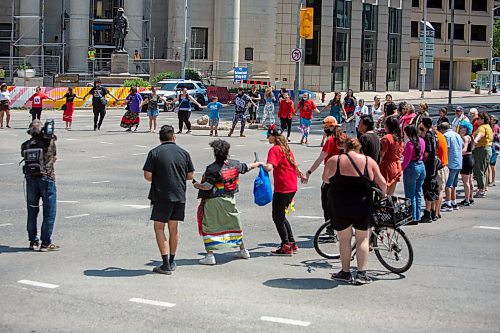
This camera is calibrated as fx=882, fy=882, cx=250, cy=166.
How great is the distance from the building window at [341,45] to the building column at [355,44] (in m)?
0.33

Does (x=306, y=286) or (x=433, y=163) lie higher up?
(x=433, y=163)

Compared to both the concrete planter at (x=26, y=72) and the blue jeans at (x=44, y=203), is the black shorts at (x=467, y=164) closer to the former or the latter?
the blue jeans at (x=44, y=203)

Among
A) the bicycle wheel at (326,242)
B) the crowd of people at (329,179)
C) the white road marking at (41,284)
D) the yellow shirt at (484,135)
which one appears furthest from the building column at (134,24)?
the white road marking at (41,284)

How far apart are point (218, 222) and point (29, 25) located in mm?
51921

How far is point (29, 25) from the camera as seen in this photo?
196 feet

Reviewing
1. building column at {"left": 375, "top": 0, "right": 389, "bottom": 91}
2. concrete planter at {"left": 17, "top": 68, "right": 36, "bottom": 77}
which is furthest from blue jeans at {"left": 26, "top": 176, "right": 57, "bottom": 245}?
building column at {"left": 375, "top": 0, "right": 389, "bottom": 91}

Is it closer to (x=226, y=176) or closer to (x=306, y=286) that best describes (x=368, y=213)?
(x=306, y=286)

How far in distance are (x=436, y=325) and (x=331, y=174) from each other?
2.29 meters

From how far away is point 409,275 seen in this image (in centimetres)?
1040

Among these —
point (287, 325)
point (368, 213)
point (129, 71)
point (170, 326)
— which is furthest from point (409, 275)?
point (129, 71)

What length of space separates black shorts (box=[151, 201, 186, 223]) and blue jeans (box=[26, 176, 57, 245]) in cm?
199

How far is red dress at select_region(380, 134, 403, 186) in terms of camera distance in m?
13.1

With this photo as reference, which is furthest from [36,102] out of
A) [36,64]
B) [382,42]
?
[382,42]

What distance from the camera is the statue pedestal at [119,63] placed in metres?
54.6
